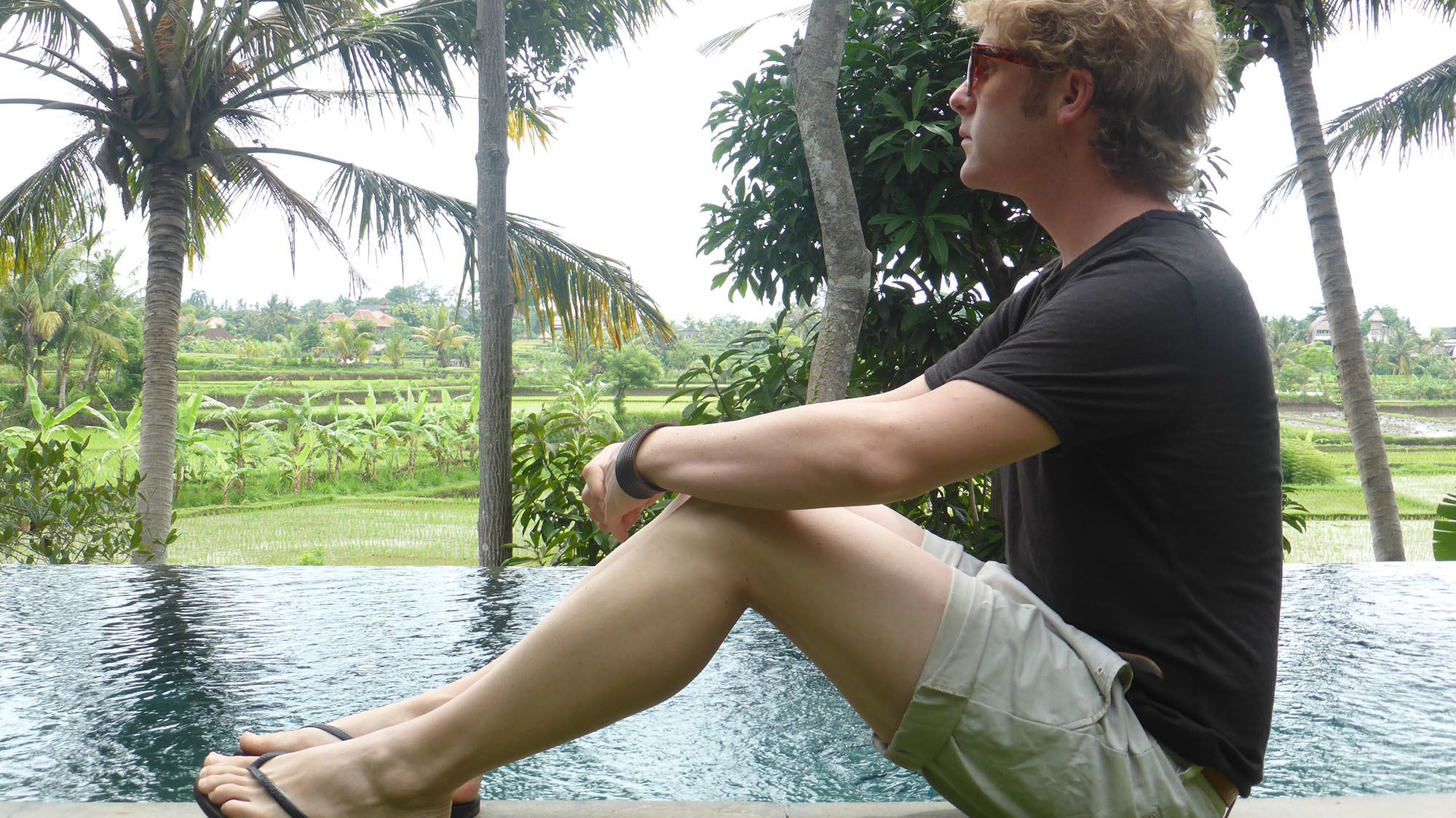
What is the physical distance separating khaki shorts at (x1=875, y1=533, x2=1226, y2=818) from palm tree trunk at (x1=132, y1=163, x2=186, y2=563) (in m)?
6.90

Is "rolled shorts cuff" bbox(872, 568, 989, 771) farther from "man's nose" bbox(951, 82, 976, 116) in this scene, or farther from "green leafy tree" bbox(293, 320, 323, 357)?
"green leafy tree" bbox(293, 320, 323, 357)

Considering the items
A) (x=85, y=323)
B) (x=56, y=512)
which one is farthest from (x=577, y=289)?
(x=85, y=323)

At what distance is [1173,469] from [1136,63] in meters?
0.43

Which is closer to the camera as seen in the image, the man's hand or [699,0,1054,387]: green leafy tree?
the man's hand

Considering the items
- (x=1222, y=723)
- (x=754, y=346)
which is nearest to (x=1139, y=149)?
(x=1222, y=723)

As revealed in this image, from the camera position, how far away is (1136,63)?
3.50 feet

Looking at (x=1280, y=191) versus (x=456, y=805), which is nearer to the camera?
(x=456, y=805)

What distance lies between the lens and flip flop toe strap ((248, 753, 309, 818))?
101 cm

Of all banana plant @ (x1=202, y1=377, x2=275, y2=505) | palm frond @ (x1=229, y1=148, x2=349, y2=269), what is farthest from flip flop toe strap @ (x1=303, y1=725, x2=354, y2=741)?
banana plant @ (x1=202, y1=377, x2=275, y2=505)

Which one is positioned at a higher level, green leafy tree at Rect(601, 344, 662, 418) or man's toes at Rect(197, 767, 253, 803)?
green leafy tree at Rect(601, 344, 662, 418)

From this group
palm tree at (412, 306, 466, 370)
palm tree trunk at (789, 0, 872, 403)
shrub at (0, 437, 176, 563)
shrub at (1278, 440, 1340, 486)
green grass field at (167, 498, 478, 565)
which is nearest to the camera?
palm tree trunk at (789, 0, 872, 403)

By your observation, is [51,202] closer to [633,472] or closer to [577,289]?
[577,289]

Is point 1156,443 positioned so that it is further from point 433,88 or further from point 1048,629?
point 433,88

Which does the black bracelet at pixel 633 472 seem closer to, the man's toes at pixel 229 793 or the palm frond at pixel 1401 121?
the man's toes at pixel 229 793
